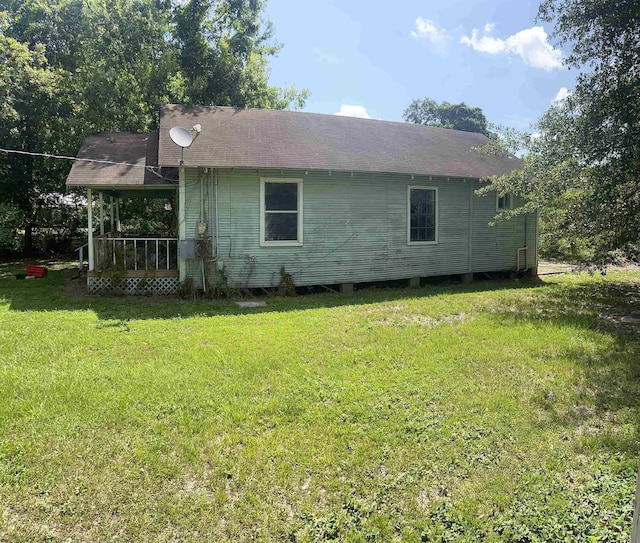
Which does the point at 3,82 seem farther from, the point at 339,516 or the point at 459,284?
the point at 339,516

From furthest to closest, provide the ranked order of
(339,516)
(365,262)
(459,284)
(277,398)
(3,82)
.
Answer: (3,82)
(459,284)
(365,262)
(277,398)
(339,516)

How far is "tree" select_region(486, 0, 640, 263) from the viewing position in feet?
23.4

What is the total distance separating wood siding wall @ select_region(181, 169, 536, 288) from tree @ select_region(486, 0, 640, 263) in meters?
3.30

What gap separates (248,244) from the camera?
32.5ft

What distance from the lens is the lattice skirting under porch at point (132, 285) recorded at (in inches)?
383

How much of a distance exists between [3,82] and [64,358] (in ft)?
44.1

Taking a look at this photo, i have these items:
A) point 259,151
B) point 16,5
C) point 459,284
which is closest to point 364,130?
point 259,151

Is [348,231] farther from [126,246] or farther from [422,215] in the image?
[126,246]

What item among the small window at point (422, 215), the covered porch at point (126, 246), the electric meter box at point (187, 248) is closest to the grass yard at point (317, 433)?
the electric meter box at point (187, 248)

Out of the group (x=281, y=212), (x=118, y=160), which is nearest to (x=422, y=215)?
(x=281, y=212)

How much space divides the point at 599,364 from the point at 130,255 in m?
9.02

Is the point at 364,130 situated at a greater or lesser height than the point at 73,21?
lesser

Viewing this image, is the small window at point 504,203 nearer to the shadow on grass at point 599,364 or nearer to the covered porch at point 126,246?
the shadow on grass at point 599,364

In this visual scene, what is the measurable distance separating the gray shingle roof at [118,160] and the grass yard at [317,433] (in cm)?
409
